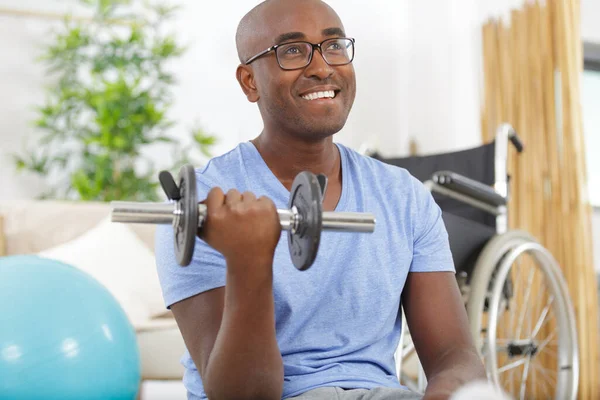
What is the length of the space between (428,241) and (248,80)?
0.44m

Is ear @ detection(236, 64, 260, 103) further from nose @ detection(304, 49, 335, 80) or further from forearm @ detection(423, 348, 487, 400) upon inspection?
forearm @ detection(423, 348, 487, 400)

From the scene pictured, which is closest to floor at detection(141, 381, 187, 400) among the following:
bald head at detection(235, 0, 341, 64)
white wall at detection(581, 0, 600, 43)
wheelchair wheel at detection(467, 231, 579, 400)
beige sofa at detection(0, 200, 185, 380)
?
beige sofa at detection(0, 200, 185, 380)

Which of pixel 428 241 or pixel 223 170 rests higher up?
pixel 223 170

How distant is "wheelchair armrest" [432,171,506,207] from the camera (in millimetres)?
2035

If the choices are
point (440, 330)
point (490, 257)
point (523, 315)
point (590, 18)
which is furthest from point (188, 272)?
point (590, 18)

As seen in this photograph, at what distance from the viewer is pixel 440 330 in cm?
Answer: 117

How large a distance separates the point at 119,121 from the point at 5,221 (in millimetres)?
831

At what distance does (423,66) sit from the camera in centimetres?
435

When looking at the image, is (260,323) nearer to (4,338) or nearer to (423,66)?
(4,338)

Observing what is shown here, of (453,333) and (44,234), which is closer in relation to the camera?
(453,333)

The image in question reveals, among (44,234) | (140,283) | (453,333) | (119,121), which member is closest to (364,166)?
(453,333)

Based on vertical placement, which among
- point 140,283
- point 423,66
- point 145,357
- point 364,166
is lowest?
point 145,357

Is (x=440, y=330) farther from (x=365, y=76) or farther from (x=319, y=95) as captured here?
(x=365, y=76)

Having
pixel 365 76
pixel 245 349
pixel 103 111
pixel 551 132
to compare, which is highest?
pixel 365 76
